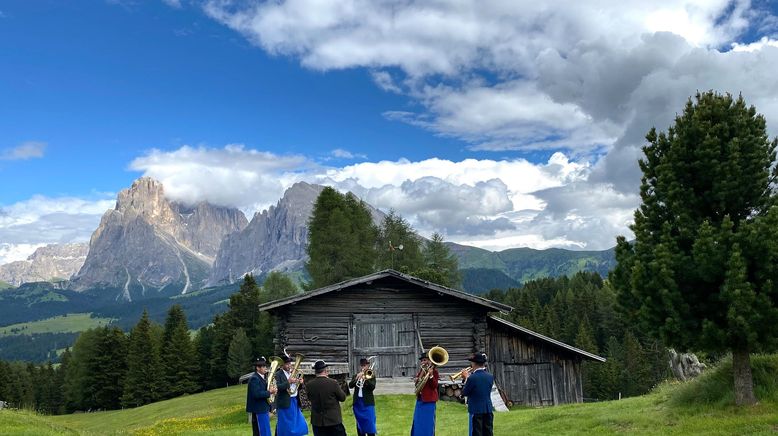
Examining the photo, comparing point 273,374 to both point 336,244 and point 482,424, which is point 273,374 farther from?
point 336,244

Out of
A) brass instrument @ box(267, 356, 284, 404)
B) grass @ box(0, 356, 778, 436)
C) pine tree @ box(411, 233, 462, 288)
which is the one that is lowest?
grass @ box(0, 356, 778, 436)

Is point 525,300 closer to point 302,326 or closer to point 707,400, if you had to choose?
point 302,326

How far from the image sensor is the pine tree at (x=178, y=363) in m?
69.3

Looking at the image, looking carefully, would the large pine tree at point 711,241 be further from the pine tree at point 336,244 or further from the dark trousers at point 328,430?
the pine tree at point 336,244

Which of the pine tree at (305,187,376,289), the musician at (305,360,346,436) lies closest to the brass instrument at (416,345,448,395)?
the musician at (305,360,346,436)

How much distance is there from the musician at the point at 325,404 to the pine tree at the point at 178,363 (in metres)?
64.0

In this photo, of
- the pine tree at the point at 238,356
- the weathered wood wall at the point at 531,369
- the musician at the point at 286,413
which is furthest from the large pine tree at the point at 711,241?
the pine tree at the point at 238,356

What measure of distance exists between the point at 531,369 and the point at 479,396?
19.5 m

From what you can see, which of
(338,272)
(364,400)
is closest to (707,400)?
(364,400)

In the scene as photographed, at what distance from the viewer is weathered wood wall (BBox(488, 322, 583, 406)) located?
98.4 feet

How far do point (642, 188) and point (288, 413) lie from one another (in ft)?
32.6

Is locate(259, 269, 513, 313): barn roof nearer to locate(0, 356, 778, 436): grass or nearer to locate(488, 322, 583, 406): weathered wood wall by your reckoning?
locate(488, 322, 583, 406): weathered wood wall

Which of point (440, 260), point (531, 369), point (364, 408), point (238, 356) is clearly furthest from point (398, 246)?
point (364, 408)

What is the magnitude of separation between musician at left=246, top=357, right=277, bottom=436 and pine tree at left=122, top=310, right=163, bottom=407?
60401mm
